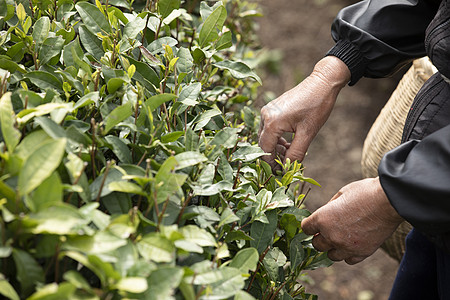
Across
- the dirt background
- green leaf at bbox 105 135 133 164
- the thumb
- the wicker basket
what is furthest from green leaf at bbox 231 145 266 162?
the dirt background

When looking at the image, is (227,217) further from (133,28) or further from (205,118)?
(133,28)

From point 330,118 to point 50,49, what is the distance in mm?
3410

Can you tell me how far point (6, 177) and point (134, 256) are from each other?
0.27 metres

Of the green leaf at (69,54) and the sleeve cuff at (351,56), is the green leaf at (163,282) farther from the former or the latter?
the sleeve cuff at (351,56)

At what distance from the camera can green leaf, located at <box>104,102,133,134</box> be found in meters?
1.07

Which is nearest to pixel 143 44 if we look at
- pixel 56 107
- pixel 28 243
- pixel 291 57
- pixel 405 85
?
pixel 56 107

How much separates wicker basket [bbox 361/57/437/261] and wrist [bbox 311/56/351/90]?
0.58 m

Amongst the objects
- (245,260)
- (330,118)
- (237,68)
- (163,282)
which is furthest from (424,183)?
(330,118)

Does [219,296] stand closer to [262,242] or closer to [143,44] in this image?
[262,242]

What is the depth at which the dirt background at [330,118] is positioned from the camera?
11.2ft

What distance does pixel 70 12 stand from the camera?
1.52 meters

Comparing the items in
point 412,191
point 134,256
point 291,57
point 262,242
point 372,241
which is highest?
point 134,256

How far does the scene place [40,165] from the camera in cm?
87

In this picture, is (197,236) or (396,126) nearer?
(197,236)
